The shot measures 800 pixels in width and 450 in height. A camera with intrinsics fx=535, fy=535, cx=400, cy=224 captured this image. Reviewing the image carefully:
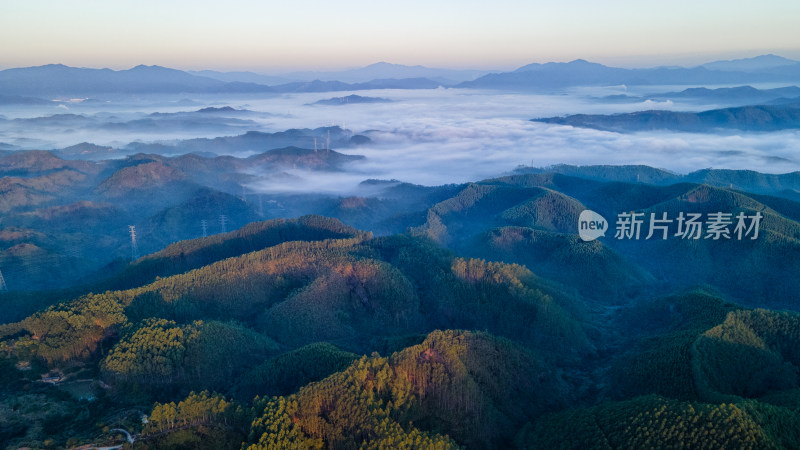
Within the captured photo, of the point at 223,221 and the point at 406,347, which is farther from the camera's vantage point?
the point at 223,221

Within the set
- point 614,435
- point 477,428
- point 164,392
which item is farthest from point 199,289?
point 614,435

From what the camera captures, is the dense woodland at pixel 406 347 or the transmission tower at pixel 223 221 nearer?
the dense woodland at pixel 406 347

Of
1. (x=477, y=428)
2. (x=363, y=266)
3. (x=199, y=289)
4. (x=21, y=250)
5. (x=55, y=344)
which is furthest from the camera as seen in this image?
(x=21, y=250)

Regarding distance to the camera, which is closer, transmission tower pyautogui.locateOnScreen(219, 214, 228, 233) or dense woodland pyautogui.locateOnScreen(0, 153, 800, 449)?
dense woodland pyautogui.locateOnScreen(0, 153, 800, 449)

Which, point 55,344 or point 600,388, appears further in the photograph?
point 600,388

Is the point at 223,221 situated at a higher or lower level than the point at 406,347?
lower

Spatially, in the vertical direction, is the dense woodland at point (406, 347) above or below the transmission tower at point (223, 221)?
above

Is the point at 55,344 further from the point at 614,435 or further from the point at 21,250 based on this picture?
the point at 21,250

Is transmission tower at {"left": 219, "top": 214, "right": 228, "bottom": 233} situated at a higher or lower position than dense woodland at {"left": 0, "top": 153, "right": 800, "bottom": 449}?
lower
